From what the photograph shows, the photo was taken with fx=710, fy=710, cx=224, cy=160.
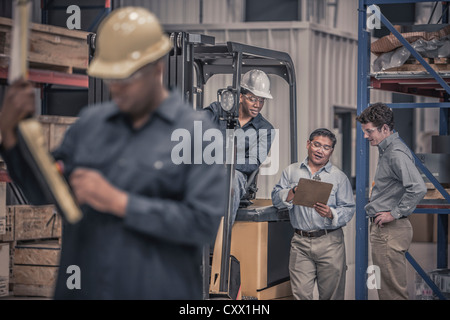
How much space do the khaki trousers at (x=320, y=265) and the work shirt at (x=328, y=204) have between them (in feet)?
0.46

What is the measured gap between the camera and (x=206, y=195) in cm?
257

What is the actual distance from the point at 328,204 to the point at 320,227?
0.23 meters

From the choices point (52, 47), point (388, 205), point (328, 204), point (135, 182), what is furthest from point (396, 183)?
point (52, 47)

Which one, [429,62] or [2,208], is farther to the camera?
[2,208]

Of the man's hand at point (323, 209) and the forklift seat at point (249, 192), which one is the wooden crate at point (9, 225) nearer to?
the forklift seat at point (249, 192)

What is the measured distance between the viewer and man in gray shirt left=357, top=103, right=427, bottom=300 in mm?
6543

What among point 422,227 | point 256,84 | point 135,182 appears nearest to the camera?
point 135,182

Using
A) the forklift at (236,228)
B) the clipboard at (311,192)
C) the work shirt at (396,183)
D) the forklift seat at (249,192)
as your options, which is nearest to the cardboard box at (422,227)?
the forklift at (236,228)

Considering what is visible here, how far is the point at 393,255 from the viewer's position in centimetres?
663

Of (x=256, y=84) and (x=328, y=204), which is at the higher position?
(x=256, y=84)

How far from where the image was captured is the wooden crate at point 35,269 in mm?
8875

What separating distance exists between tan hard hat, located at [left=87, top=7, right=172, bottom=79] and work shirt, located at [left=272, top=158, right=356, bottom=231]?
4.30 metres

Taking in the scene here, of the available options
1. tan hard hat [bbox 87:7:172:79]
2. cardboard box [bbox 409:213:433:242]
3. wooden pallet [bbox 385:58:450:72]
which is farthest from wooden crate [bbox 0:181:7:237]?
cardboard box [bbox 409:213:433:242]

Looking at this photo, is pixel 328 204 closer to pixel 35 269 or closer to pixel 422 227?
pixel 35 269
